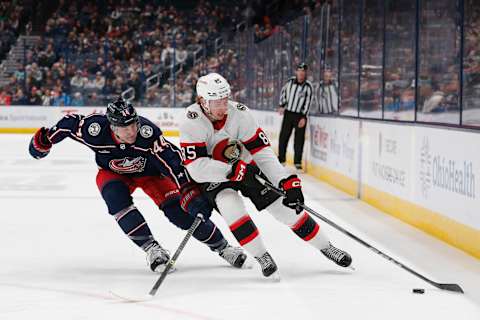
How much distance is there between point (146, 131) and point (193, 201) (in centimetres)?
48

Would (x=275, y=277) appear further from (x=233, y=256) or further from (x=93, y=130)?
(x=93, y=130)

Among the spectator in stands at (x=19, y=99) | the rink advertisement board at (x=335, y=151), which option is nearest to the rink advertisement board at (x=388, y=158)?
the rink advertisement board at (x=335, y=151)

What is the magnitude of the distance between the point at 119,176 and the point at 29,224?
7.00 ft

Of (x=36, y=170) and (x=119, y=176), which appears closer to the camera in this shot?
(x=119, y=176)

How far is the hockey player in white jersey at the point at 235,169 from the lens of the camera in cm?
453

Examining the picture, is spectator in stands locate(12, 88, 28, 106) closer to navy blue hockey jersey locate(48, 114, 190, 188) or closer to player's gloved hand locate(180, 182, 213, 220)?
navy blue hockey jersey locate(48, 114, 190, 188)

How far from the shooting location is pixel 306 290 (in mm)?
4414

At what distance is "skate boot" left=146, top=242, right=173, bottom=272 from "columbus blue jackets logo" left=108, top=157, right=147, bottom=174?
460 mm

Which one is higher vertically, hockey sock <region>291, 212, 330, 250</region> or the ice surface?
hockey sock <region>291, 212, 330, 250</region>

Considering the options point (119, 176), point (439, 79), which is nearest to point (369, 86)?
point (439, 79)

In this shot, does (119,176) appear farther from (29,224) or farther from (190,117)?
(29,224)

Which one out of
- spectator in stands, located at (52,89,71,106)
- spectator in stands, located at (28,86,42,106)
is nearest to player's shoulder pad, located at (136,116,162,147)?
spectator in stands, located at (52,89,71,106)

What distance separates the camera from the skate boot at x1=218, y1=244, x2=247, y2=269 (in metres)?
4.99

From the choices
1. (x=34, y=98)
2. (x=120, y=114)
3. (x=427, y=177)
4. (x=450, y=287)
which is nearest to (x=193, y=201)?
(x=120, y=114)
